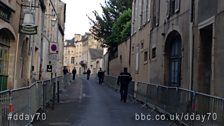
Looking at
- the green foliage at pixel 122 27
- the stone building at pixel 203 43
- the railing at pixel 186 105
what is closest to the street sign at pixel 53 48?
the railing at pixel 186 105

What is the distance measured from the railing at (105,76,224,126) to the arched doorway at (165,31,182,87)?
1.27 m

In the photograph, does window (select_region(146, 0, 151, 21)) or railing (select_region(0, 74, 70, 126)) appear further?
window (select_region(146, 0, 151, 21))

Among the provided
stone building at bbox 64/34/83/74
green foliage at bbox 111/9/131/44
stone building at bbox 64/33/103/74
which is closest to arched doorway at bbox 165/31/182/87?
green foliage at bbox 111/9/131/44

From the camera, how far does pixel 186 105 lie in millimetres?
12984

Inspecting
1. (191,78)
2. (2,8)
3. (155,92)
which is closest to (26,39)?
(2,8)

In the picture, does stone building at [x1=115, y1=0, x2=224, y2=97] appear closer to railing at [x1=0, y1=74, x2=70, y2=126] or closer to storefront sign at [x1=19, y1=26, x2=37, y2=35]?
railing at [x1=0, y1=74, x2=70, y2=126]

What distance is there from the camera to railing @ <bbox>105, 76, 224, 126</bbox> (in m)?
10.2

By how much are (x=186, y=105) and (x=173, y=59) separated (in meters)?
8.34

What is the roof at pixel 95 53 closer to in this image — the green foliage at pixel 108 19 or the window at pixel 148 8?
the green foliage at pixel 108 19

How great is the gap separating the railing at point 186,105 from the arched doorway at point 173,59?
4.18 feet

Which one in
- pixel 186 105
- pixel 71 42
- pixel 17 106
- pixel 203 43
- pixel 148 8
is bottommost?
pixel 186 105

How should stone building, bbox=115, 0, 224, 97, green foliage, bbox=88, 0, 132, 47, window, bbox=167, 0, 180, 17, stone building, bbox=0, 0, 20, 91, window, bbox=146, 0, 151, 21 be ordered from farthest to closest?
green foliage, bbox=88, 0, 132, 47
window, bbox=146, 0, 151, 21
window, bbox=167, 0, 180, 17
stone building, bbox=0, 0, 20, 91
stone building, bbox=115, 0, 224, 97

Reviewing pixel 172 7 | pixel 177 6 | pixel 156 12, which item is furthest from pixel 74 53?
pixel 177 6

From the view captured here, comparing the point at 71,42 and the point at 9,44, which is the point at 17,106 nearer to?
the point at 9,44
